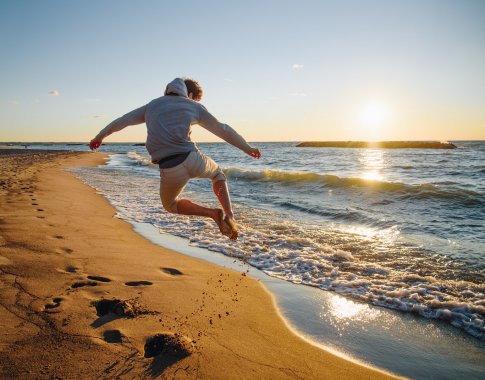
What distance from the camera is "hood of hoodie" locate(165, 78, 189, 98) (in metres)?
4.17

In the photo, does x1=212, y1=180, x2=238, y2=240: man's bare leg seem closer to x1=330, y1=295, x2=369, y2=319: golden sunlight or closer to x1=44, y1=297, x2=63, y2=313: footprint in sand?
x1=330, y1=295, x2=369, y2=319: golden sunlight

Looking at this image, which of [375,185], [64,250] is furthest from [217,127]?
[375,185]

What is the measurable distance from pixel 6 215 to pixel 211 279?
5048 millimetres

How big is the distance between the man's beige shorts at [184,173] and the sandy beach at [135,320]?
124 centimetres

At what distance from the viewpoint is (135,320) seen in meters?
3.54

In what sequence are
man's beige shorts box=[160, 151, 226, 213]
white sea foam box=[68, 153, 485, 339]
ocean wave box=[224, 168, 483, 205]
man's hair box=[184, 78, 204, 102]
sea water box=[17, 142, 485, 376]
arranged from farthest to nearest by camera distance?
ocean wave box=[224, 168, 483, 205], sea water box=[17, 142, 485, 376], white sea foam box=[68, 153, 485, 339], man's hair box=[184, 78, 204, 102], man's beige shorts box=[160, 151, 226, 213]

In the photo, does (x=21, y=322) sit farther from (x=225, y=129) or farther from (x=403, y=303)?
(x=403, y=303)

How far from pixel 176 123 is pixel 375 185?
562 inches

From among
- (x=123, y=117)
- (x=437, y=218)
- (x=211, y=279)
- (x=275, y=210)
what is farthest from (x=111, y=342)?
(x=437, y=218)

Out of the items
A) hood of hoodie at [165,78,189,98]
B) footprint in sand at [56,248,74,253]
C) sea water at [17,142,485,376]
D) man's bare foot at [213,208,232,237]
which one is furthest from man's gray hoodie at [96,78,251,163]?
sea water at [17,142,485,376]

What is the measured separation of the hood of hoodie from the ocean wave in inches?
474

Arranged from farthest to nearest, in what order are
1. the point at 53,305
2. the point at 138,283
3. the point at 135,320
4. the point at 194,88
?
the point at 138,283, the point at 194,88, the point at 53,305, the point at 135,320

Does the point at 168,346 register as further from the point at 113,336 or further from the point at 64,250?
the point at 64,250

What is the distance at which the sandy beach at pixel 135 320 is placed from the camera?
9.36 ft
